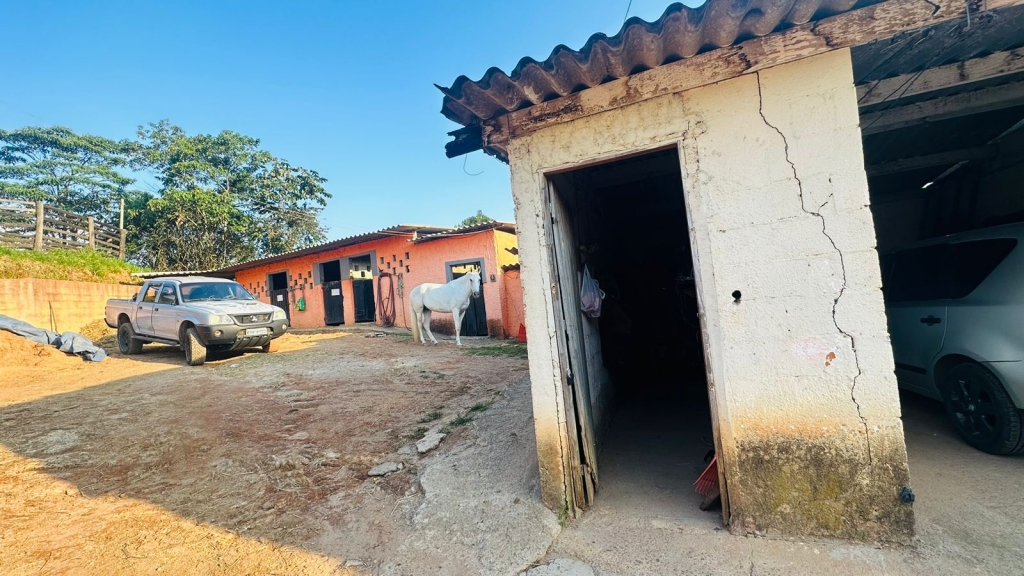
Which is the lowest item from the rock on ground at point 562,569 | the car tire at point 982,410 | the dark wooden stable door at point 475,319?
the rock on ground at point 562,569

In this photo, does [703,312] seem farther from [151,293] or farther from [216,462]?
[151,293]

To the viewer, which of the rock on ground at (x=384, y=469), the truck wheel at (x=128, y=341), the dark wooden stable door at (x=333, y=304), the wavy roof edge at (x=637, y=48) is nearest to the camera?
the wavy roof edge at (x=637, y=48)

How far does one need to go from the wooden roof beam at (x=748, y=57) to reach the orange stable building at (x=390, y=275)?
242 inches

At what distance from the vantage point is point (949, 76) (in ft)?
9.32

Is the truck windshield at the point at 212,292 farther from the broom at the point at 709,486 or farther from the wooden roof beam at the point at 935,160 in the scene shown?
the wooden roof beam at the point at 935,160

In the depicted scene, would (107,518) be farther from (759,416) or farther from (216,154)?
(216,154)

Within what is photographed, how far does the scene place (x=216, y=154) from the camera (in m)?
22.9

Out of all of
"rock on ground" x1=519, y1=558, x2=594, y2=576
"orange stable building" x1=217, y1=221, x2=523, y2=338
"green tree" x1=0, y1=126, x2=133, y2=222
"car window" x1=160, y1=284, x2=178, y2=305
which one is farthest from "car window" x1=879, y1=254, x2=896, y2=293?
"green tree" x1=0, y1=126, x2=133, y2=222

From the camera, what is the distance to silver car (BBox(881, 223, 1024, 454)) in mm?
2762

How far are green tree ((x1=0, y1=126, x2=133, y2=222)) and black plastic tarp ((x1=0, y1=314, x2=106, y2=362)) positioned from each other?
55.5 feet

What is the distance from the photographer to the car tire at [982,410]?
278 centimetres

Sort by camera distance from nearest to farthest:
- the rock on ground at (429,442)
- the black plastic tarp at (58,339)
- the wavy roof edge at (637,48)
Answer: the wavy roof edge at (637,48), the rock on ground at (429,442), the black plastic tarp at (58,339)

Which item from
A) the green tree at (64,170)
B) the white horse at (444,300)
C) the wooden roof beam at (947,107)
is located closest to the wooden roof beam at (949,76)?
the wooden roof beam at (947,107)

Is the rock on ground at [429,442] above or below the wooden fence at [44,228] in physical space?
below
